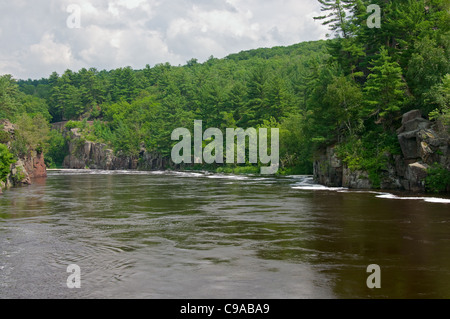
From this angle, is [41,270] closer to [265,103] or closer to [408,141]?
[408,141]

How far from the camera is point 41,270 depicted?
49.9 ft

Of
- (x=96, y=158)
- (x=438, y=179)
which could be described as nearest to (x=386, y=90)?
(x=438, y=179)

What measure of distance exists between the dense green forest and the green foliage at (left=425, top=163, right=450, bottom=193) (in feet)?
13.6

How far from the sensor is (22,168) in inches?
2344

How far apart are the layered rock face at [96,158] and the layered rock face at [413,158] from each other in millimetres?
88125

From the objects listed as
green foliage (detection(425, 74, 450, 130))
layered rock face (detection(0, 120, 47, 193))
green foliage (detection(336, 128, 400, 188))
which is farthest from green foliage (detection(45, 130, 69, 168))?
green foliage (detection(425, 74, 450, 130))

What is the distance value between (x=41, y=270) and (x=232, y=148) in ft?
258

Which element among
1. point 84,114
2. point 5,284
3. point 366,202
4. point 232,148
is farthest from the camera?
point 84,114

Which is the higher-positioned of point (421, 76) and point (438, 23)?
point (438, 23)

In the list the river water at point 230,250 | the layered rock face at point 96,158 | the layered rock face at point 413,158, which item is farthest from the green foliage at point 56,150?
the river water at point 230,250

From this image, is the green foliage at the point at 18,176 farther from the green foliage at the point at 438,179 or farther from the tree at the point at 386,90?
the green foliage at the point at 438,179


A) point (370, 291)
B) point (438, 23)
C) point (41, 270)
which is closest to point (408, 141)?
point (438, 23)

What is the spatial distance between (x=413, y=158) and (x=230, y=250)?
29.7 meters
